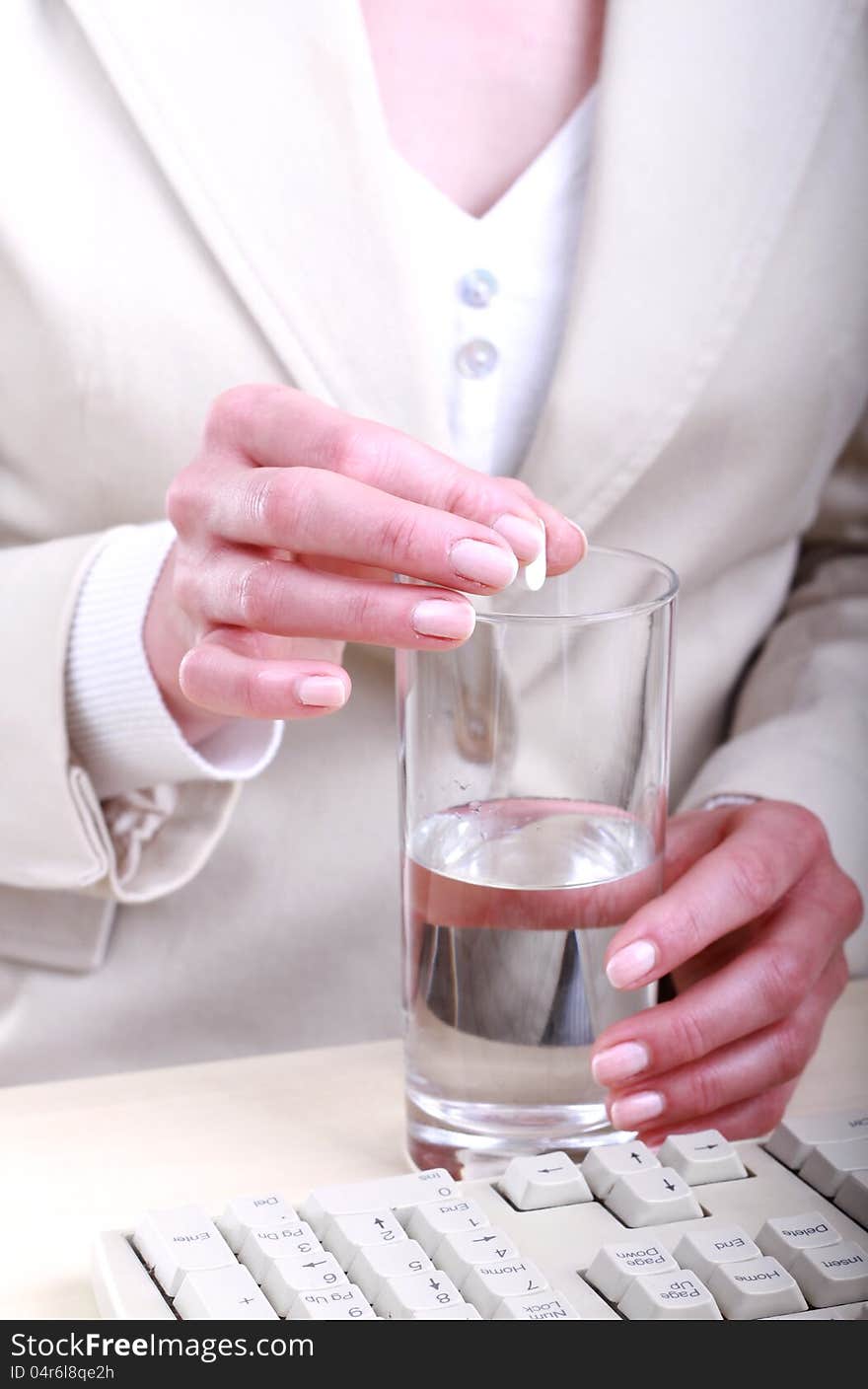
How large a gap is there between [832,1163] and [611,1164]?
0.20 ft

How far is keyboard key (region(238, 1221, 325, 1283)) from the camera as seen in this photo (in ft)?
1.14

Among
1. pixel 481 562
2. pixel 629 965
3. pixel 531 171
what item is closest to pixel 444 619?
pixel 481 562

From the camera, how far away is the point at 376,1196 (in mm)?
373

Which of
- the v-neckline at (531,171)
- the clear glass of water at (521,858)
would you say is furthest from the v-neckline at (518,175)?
the clear glass of water at (521,858)

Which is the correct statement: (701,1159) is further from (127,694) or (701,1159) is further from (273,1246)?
(127,694)

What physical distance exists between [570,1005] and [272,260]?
0.36 metres

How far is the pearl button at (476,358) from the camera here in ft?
2.21

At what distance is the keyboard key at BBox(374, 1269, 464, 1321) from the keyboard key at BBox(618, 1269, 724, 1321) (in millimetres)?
39

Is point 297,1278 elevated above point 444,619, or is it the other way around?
point 444,619

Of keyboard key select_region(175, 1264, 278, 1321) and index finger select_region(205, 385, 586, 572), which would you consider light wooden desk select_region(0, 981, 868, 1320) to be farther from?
index finger select_region(205, 385, 586, 572)

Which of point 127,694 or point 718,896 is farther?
point 127,694
